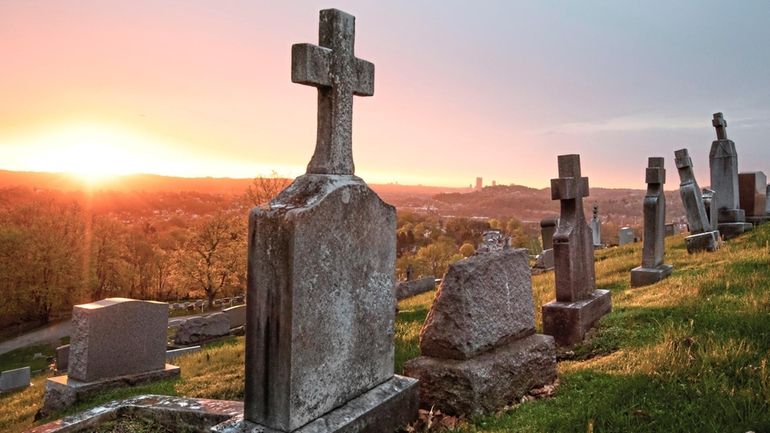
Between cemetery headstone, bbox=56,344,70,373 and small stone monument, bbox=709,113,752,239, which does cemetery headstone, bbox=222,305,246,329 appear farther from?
small stone monument, bbox=709,113,752,239

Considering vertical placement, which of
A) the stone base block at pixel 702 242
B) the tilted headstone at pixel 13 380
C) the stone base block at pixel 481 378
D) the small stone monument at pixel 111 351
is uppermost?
the stone base block at pixel 702 242

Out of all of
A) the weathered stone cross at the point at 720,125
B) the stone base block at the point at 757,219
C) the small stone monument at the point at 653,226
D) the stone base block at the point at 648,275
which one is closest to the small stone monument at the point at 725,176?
the weathered stone cross at the point at 720,125

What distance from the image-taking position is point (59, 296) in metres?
36.3

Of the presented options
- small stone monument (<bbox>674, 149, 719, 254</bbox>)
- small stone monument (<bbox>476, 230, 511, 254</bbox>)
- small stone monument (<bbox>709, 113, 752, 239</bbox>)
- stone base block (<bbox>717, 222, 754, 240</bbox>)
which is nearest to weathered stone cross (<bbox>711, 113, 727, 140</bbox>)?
small stone monument (<bbox>709, 113, 752, 239</bbox>)

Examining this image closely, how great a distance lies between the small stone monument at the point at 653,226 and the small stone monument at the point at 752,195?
8.64 meters

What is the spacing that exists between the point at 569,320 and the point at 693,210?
26.4 ft

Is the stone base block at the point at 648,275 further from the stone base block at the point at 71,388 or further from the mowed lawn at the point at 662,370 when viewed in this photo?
the stone base block at the point at 71,388

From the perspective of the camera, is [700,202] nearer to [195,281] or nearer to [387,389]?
[387,389]

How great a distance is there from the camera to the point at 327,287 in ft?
12.4

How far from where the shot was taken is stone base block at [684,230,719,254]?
492 inches

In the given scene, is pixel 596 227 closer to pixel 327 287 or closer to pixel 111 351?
pixel 111 351

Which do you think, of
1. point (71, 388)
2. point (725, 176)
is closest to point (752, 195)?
point (725, 176)

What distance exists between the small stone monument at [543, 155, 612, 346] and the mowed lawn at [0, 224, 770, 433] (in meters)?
0.28

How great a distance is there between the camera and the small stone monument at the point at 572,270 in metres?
6.97
